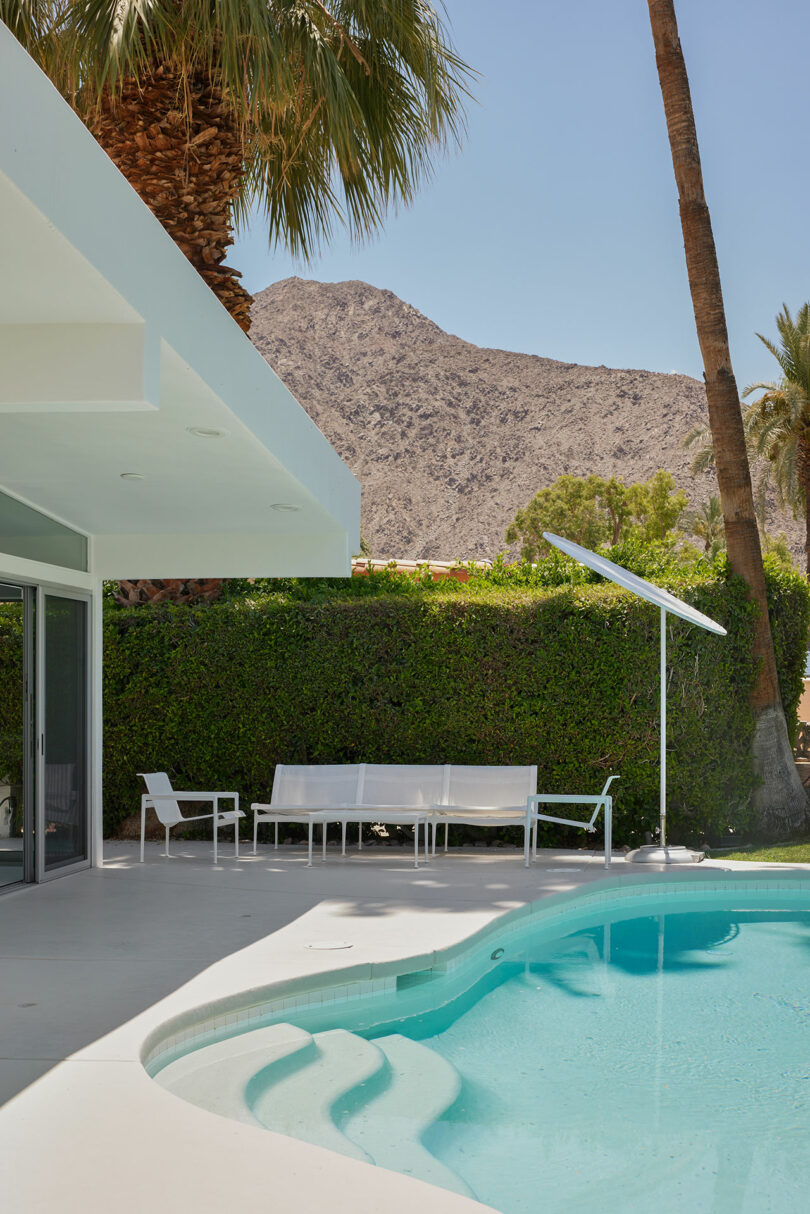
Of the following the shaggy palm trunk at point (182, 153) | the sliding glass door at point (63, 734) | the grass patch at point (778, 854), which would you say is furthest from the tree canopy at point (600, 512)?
the sliding glass door at point (63, 734)

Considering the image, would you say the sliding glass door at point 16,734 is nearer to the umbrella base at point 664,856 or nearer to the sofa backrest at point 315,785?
the sofa backrest at point 315,785

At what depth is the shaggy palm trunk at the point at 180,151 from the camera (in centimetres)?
1044

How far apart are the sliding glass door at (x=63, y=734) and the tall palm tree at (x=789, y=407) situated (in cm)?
1667

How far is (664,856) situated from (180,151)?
7771 millimetres

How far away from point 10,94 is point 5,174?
331mm

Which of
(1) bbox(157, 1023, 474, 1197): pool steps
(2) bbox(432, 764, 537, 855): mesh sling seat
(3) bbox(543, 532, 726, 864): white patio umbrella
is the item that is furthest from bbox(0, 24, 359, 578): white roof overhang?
(1) bbox(157, 1023, 474, 1197): pool steps

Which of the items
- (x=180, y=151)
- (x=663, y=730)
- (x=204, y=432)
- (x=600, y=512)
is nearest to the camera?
(x=204, y=432)

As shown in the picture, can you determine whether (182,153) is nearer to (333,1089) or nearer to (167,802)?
(167,802)

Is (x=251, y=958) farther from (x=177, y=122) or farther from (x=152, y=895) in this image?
(x=177, y=122)

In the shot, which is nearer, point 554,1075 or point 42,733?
point 554,1075

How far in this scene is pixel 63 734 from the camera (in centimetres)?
902

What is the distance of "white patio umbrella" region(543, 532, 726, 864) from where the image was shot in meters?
9.31

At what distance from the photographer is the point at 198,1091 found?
4.38 metres

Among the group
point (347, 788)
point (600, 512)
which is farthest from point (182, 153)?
point (600, 512)
